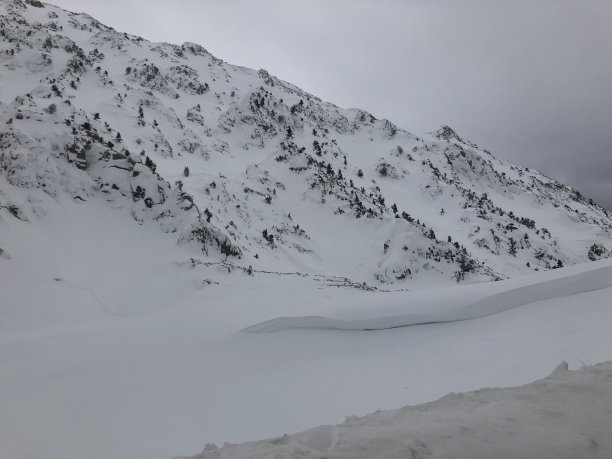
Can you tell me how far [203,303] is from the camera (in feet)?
40.2

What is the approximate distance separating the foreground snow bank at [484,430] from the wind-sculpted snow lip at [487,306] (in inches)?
182

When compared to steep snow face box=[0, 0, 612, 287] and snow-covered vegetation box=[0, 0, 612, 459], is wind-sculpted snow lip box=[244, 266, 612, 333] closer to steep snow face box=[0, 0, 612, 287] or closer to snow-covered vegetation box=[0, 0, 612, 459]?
snow-covered vegetation box=[0, 0, 612, 459]

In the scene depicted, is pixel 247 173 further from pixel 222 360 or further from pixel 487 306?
pixel 487 306

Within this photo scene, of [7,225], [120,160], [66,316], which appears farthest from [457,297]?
[120,160]

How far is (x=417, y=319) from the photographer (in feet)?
30.0

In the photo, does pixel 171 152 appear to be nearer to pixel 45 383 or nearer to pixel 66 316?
pixel 66 316

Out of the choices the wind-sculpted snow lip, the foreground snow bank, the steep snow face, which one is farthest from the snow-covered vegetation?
the foreground snow bank

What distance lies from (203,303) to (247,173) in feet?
112

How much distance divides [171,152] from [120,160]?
20.4 metres

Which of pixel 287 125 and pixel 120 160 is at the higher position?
pixel 287 125

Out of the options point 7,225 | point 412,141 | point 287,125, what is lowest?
point 7,225

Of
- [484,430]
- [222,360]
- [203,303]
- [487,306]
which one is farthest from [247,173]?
[484,430]

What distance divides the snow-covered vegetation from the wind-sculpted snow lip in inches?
1.6

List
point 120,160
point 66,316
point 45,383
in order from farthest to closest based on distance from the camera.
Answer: point 120,160 → point 66,316 → point 45,383
